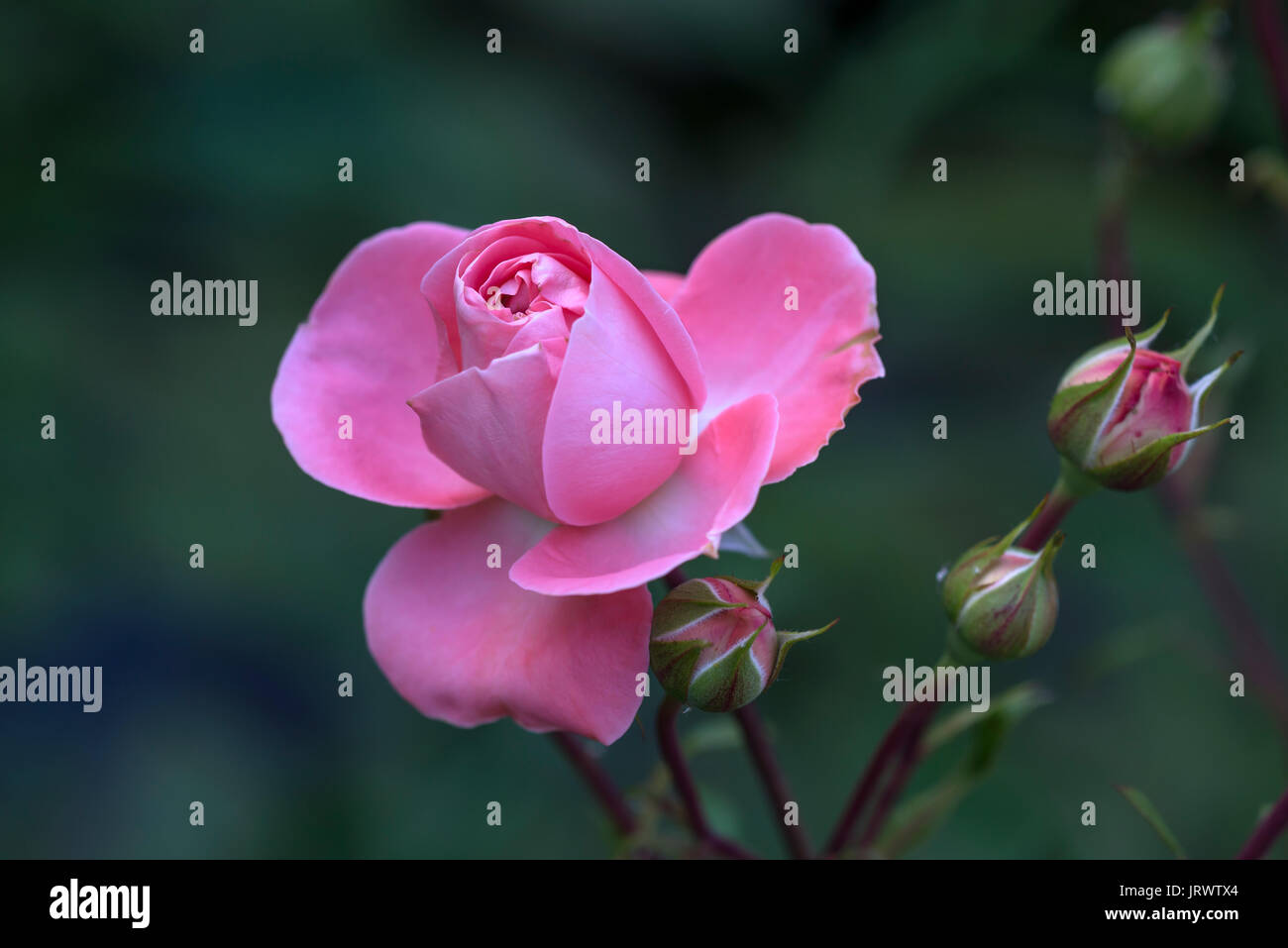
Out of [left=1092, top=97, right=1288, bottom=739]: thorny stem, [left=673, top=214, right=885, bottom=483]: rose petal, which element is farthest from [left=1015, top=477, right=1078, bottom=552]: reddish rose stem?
[left=1092, top=97, right=1288, bottom=739]: thorny stem

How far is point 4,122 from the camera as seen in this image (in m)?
2.61

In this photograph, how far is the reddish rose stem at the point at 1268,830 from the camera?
1.00m

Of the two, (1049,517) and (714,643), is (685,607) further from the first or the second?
(1049,517)

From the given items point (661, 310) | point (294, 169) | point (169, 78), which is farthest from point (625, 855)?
point (169, 78)

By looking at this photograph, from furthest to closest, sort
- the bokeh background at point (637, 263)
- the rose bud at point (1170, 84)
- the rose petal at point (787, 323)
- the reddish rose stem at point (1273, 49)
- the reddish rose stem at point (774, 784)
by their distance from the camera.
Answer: the bokeh background at point (637, 263) < the rose bud at point (1170, 84) < the reddish rose stem at point (1273, 49) < the reddish rose stem at point (774, 784) < the rose petal at point (787, 323)

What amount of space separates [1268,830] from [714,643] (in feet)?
1.91

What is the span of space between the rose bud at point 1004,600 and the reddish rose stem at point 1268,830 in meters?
0.27

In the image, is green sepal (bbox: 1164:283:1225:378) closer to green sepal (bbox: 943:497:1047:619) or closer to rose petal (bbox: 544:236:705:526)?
green sepal (bbox: 943:497:1047:619)

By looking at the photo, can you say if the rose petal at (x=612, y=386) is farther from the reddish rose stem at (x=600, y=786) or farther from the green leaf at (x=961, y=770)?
the green leaf at (x=961, y=770)

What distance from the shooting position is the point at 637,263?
8.92ft

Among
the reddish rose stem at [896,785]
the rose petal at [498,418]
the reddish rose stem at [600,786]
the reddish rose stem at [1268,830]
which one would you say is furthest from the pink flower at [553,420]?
the reddish rose stem at [1268,830]

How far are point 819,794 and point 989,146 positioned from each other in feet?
6.52

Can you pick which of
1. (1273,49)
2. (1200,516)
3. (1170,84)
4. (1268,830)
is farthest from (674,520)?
(1170,84)

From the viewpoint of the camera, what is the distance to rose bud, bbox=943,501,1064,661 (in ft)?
3.21
